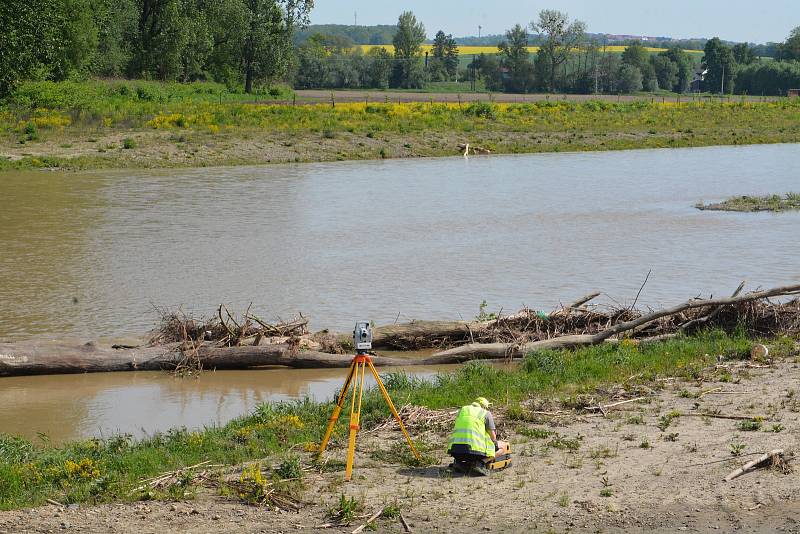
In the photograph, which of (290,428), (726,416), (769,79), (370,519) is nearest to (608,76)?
(769,79)

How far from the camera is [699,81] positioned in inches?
5925

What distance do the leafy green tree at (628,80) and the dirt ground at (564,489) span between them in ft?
411

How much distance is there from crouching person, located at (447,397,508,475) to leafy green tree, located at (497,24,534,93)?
4798 inches

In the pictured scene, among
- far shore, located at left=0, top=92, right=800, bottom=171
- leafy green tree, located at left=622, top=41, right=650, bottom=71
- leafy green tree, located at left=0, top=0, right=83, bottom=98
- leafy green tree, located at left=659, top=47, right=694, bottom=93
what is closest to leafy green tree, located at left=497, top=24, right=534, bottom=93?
leafy green tree, located at left=622, top=41, right=650, bottom=71

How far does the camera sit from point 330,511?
825cm

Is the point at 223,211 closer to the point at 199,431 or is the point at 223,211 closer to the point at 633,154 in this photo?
the point at 199,431

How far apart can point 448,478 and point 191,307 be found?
10237 mm

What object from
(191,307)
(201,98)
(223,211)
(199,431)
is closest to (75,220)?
(223,211)

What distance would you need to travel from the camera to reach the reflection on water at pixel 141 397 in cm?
1235

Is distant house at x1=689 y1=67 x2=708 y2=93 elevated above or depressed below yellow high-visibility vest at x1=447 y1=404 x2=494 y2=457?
above

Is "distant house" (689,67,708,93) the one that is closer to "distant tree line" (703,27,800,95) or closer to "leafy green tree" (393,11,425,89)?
"distant tree line" (703,27,800,95)

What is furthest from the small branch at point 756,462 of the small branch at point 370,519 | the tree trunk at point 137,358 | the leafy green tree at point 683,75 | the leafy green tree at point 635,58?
the leafy green tree at point 683,75

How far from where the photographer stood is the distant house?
140 meters

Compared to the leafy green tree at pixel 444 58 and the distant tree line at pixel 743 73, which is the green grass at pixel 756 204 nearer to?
the distant tree line at pixel 743 73
